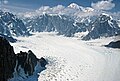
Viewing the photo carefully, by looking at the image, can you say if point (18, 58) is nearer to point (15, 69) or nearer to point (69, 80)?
point (15, 69)

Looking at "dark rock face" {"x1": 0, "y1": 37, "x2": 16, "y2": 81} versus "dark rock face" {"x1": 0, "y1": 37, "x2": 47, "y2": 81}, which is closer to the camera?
"dark rock face" {"x1": 0, "y1": 37, "x2": 16, "y2": 81}

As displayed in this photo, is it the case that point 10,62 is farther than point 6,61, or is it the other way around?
point 10,62

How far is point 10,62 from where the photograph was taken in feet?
550

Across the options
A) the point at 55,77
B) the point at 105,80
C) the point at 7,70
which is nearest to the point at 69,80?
the point at 55,77

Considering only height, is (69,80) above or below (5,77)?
below

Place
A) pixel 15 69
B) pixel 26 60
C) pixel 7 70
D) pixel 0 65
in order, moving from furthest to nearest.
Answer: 1. pixel 26 60
2. pixel 15 69
3. pixel 7 70
4. pixel 0 65

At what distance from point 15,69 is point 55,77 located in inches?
1352

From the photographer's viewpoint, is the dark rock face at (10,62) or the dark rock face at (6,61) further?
the dark rock face at (10,62)

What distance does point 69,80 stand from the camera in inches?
7608

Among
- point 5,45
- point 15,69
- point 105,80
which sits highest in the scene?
point 5,45

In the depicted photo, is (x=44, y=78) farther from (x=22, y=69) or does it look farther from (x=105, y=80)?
(x=105, y=80)

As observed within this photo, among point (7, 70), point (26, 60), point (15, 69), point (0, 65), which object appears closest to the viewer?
point (0, 65)

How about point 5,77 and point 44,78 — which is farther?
point 44,78

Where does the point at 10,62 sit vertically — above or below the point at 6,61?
below
